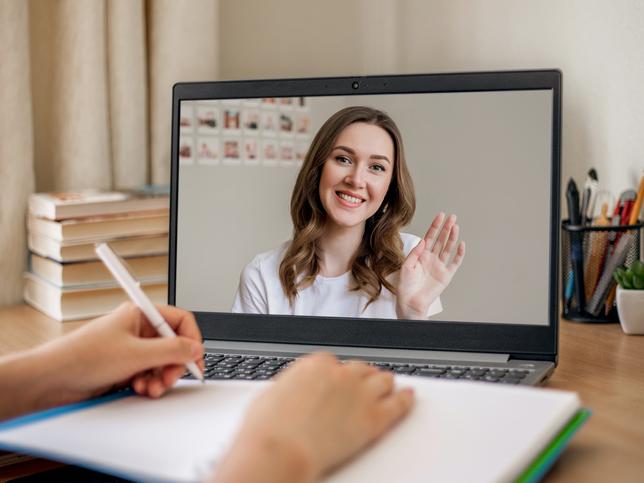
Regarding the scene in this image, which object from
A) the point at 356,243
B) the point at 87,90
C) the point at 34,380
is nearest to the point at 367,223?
the point at 356,243

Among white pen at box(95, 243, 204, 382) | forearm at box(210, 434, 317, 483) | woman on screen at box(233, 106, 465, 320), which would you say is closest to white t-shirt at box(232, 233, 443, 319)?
woman on screen at box(233, 106, 465, 320)

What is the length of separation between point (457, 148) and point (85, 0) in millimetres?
760

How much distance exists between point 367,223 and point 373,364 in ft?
0.54

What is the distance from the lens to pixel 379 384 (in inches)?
22.9

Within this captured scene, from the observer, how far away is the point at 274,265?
94cm

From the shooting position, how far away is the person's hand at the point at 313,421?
45cm

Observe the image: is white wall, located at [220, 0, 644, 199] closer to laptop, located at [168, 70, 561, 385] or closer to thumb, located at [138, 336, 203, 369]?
laptop, located at [168, 70, 561, 385]

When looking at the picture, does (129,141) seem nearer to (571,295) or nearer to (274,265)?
(274,265)

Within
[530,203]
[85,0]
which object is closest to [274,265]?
[530,203]

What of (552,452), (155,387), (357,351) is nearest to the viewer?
(552,452)

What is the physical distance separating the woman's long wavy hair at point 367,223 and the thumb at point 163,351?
30cm

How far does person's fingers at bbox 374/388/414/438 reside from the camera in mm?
545

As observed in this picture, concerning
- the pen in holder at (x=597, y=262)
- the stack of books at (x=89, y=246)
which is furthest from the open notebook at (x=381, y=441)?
the stack of books at (x=89, y=246)

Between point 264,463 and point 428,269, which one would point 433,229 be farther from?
point 264,463
